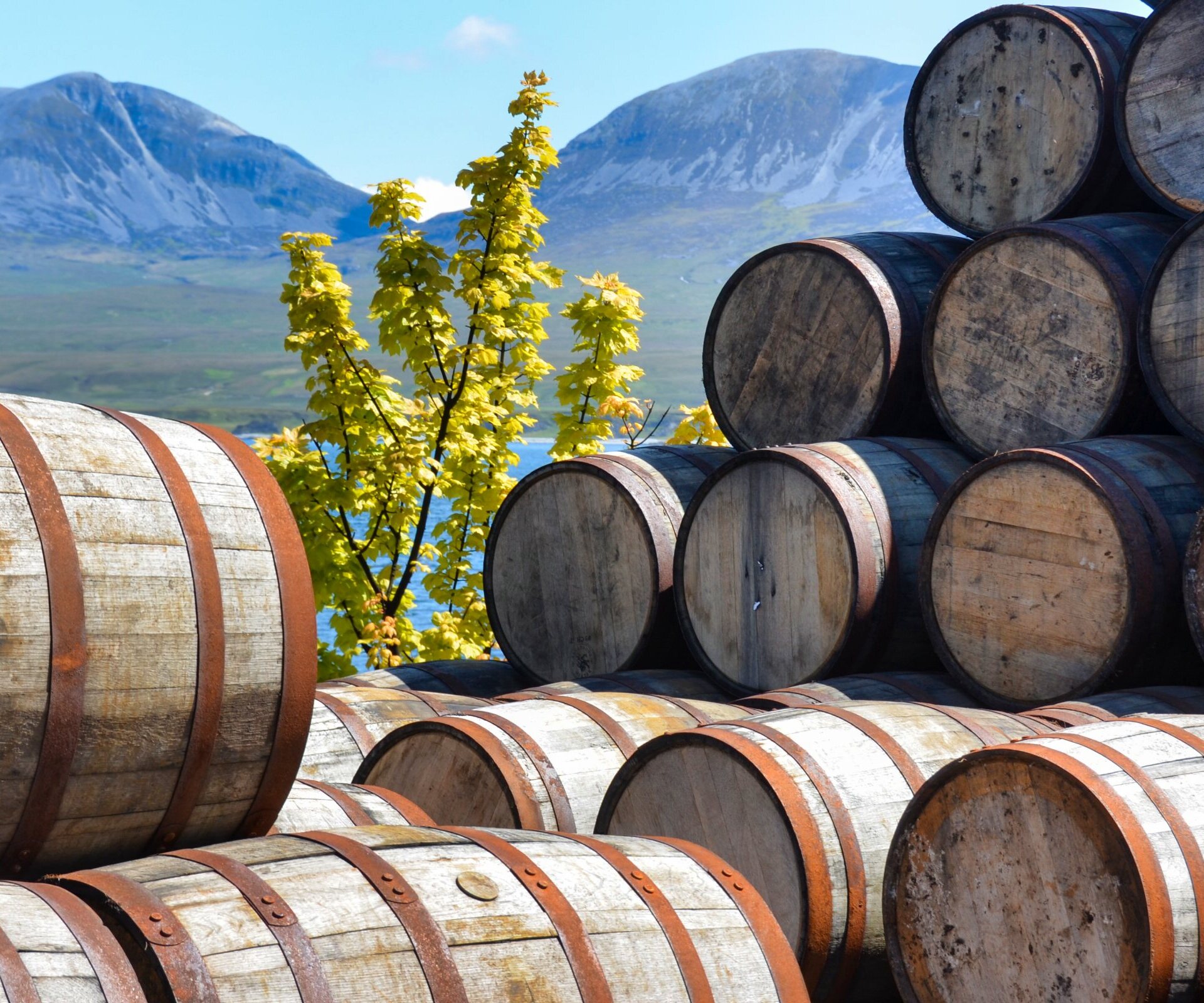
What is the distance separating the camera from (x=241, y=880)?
247 centimetres

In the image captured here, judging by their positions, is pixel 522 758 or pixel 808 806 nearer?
pixel 808 806

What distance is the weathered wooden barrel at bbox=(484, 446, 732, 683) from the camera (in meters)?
5.85

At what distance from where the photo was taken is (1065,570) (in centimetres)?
469

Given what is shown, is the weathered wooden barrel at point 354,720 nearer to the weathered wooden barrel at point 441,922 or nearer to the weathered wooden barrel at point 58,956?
the weathered wooden barrel at point 441,922

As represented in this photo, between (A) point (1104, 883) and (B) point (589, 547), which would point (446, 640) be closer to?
(B) point (589, 547)

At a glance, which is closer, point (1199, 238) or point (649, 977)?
point (649, 977)

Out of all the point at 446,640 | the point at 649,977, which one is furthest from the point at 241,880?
the point at 446,640

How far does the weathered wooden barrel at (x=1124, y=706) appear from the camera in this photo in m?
4.14

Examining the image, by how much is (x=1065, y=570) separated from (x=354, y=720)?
2.54m

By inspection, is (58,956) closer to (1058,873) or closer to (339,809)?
(339,809)

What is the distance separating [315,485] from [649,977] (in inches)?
220

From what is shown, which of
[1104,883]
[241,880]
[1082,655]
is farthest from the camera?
[1082,655]

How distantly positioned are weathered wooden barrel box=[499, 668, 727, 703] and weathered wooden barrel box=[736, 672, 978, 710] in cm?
53

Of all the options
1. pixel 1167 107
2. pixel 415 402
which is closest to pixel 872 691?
pixel 1167 107
